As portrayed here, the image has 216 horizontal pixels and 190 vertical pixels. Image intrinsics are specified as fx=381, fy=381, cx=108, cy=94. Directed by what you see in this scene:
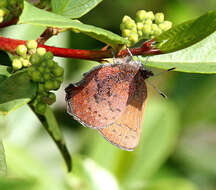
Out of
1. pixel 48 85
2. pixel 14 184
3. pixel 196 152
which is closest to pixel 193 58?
pixel 48 85

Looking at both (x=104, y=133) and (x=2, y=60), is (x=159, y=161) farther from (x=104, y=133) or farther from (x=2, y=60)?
(x=2, y=60)

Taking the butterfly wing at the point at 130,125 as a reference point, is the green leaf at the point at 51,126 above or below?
above

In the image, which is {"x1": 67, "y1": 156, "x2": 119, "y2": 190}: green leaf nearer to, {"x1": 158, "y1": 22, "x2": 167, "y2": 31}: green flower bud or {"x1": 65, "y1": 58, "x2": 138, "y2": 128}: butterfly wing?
{"x1": 65, "y1": 58, "x2": 138, "y2": 128}: butterfly wing

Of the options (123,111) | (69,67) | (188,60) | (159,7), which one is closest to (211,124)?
(159,7)

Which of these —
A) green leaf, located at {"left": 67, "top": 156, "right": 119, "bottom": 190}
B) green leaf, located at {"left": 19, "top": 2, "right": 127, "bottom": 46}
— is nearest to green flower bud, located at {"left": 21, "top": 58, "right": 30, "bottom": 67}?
green leaf, located at {"left": 19, "top": 2, "right": 127, "bottom": 46}

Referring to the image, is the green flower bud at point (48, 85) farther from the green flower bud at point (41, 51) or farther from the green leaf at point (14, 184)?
the green leaf at point (14, 184)

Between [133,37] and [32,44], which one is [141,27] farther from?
[32,44]

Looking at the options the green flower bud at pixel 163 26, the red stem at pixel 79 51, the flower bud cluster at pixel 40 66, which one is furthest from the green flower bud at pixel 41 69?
the green flower bud at pixel 163 26
